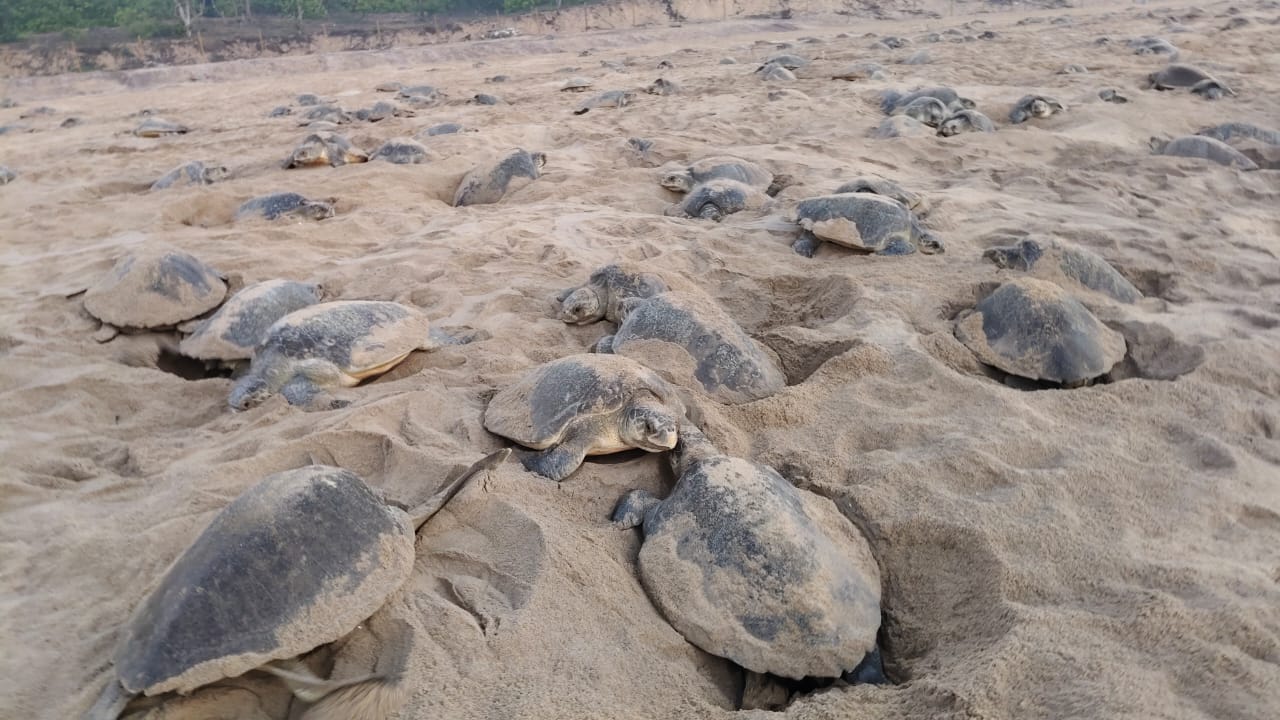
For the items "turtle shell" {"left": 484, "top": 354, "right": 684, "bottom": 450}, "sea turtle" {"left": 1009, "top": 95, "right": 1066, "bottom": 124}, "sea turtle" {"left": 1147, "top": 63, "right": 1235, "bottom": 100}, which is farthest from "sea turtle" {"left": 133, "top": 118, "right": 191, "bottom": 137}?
"sea turtle" {"left": 1147, "top": 63, "right": 1235, "bottom": 100}

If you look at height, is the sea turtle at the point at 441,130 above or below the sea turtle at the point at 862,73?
below

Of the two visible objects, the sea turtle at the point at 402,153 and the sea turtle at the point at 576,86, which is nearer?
the sea turtle at the point at 402,153

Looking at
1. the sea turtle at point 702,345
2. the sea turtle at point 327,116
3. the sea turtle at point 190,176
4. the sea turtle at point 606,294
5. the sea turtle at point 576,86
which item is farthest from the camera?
the sea turtle at point 576,86

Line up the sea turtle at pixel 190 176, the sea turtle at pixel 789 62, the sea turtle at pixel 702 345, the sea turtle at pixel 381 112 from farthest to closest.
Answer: the sea turtle at pixel 789 62, the sea turtle at pixel 381 112, the sea turtle at pixel 190 176, the sea turtle at pixel 702 345

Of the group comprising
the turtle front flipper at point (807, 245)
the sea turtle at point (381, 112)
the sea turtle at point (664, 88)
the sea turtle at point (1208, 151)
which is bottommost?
the turtle front flipper at point (807, 245)

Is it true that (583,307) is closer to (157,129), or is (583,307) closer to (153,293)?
(153,293)

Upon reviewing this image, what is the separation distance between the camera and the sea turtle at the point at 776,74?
9984 mm

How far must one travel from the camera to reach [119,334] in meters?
3.73

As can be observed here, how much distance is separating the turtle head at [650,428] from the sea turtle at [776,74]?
345 inches

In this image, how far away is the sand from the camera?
165cm

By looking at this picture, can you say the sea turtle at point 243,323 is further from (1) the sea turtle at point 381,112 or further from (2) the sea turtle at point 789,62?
(2) the sea turtle at point 789,62

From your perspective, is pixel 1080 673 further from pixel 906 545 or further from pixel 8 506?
pixel 8 506

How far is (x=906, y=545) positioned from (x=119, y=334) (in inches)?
156

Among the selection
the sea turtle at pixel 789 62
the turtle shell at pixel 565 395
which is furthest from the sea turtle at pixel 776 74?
the turtle shell at pixel 565 395
